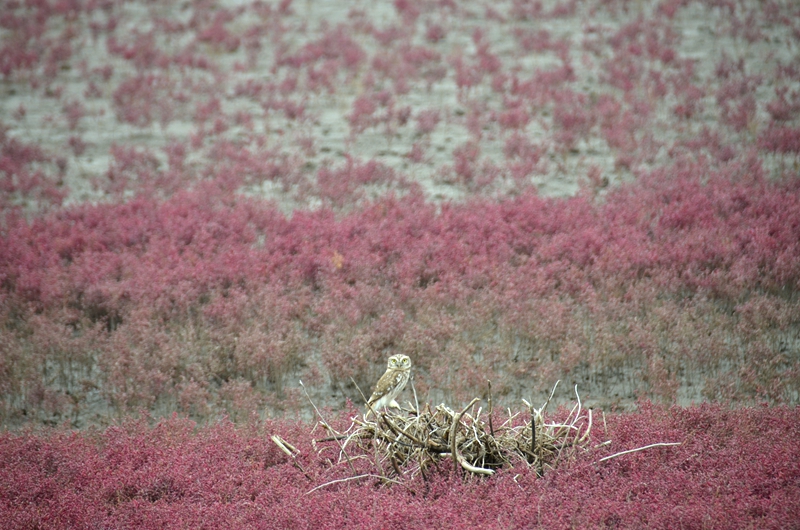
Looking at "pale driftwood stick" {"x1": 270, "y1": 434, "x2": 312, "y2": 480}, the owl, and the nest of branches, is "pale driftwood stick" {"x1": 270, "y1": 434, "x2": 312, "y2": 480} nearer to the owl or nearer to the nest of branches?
the nest of branches

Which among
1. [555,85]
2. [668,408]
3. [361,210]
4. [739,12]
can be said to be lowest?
[668,408]

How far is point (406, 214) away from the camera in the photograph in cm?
934

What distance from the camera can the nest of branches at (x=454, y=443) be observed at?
5.02m

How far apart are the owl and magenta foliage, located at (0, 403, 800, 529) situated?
0.48m

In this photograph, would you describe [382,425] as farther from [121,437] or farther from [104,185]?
[104,185]

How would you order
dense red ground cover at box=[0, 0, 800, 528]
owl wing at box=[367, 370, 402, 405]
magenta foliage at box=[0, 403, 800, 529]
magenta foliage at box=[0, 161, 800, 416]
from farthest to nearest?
magenta foliage at box=[0, 161, 800, 416] → owl wing at box=[367, 370, 402, 405] → dense red ground cover at box=[0, 0, 800, 528] → magenta foliage at box=[0, 403, 800, 529]

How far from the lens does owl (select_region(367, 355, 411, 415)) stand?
18.0 feet

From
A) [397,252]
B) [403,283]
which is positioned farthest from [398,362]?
[397,252]

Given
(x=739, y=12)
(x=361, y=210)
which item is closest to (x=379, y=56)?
(x=361, y=210)

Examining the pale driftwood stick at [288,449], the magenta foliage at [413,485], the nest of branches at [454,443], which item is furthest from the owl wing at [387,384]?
the pale driftwood stick at [288,449]

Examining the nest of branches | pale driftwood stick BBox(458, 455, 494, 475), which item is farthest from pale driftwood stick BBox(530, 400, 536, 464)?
pale driftwood stick BBox(458, 455, 494, 475)

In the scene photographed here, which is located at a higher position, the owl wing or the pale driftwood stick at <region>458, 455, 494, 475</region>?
the owl wing

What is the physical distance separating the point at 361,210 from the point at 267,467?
4.80m

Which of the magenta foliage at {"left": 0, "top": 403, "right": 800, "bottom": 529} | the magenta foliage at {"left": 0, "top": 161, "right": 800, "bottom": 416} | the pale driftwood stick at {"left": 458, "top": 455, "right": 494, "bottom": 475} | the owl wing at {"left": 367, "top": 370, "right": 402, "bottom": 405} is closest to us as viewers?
the magenta foliage at {"left": 0, "top": 403, "right": 800, "bottom": 529}
